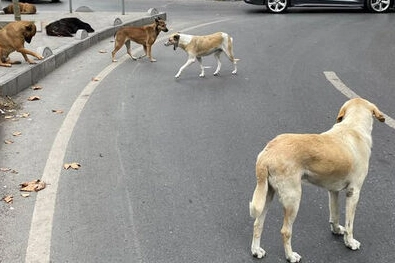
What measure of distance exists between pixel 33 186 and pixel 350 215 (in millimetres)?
2824

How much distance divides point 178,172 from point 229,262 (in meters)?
1.62

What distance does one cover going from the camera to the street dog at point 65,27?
12445 mm

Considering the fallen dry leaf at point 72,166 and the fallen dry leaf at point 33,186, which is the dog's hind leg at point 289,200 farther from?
the fallen dry leaf at point 72,166

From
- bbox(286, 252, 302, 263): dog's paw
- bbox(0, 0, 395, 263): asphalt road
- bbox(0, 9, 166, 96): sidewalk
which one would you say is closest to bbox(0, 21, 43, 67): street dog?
bbox(0, 9, 166, 96): sidewalk

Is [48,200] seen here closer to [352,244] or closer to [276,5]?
[352,244]

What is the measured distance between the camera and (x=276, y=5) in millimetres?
18125

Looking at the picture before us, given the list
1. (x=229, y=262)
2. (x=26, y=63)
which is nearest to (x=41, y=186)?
(x=229, y=262)

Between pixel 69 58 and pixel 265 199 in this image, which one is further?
pixel 69 58

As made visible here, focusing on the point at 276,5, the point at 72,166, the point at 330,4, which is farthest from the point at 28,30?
the point at 330,4

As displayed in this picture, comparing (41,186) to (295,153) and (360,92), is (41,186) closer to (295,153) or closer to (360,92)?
(295,153)

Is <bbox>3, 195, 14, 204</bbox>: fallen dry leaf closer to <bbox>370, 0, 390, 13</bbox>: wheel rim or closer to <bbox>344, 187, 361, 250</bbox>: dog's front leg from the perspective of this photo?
<bbox>344, 187, 361, 250</bbox>: dog's front leg

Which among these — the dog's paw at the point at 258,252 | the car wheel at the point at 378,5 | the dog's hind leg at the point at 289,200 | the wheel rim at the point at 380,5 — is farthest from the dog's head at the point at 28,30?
the wheel rim at the point at 380,5

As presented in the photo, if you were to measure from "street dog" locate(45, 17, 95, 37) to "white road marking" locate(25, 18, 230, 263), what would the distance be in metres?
5.33

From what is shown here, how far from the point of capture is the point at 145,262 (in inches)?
148
